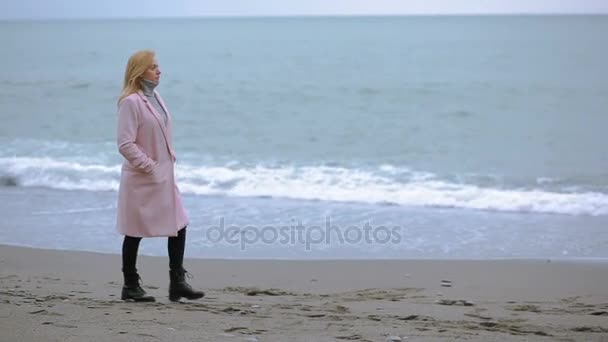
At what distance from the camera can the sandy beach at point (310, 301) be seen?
15.1 feet

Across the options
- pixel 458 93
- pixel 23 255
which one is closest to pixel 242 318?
pixel 23 255

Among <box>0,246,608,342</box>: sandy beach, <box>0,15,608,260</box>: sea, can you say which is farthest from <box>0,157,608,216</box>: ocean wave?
<box>0,246,608,342</box>: sandy beach

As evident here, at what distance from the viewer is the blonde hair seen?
5262 mm

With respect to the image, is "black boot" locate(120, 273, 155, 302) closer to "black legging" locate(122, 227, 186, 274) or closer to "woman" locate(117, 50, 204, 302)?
"black legging" locate(122, 227, 186, 274)

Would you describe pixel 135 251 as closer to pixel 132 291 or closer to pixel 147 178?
pixel 132 291

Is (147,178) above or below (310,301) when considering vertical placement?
above

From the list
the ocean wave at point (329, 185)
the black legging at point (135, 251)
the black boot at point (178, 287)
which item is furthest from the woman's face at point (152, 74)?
the ocean wave at point (329, 185)

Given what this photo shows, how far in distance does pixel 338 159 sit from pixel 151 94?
1136 cm

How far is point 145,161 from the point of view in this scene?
17.1 ft

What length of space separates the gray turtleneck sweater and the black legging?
0.69 metres

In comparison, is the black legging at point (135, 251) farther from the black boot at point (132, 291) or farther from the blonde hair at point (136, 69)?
the blonde hair at point (136, 69)

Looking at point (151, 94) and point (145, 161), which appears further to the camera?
point (151, 94)

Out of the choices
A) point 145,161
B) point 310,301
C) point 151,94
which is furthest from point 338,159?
point 145,161

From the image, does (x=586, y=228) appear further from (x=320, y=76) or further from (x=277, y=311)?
(x=320, y=76)
